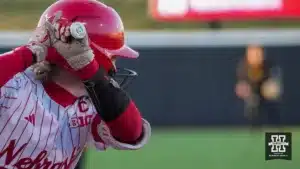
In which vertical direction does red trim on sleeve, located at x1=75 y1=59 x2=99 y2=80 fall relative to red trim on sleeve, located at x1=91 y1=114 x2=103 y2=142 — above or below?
above

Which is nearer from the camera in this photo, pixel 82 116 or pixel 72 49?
pixel 72 49

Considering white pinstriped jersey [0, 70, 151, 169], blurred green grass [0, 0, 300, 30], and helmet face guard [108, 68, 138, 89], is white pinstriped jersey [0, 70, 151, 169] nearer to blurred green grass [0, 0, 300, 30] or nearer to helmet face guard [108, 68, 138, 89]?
helmet face guard [108, 68, 138, 89]

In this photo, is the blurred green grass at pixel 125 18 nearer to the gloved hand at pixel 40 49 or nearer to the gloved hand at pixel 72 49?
the gloved hand at pixel 40 49

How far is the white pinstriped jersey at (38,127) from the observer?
2.36 metres

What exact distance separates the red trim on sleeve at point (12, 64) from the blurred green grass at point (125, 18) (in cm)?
1349

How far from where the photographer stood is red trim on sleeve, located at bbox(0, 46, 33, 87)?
2.29 meters

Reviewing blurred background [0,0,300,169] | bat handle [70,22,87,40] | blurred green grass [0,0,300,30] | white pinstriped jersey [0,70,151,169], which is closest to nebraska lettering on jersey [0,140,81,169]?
white pinstriped jersey [0,70,151,169]

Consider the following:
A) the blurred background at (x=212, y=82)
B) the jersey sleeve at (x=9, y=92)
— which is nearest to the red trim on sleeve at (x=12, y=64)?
the jersey sleeve at (x=9, y=92)

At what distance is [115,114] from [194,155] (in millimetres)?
5253

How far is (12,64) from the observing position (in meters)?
2.30

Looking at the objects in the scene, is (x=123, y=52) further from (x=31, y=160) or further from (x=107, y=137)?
(x=31, y=160)

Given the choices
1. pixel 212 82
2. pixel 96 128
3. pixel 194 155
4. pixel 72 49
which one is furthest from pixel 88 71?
pixel 212 82

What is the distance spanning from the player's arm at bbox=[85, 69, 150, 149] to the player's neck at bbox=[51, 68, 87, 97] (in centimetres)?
10

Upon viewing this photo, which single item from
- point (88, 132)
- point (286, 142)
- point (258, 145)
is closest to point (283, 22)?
point (258, 145)
